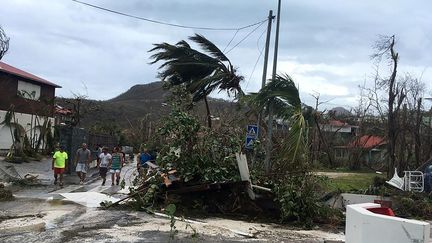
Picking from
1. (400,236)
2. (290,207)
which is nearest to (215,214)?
(290,207)

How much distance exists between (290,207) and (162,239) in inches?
172

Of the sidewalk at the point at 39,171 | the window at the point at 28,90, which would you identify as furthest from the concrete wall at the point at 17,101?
the sidewalk at the point at 39,171

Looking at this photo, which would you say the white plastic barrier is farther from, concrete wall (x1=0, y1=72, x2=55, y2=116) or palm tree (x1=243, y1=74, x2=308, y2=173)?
concrete wall (x1=0, y1=72, x2=55, y2=116)

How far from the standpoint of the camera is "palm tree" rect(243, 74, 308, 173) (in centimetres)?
1370

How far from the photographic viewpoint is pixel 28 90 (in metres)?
39.5

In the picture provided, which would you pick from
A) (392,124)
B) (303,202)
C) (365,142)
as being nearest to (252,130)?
(303,202)

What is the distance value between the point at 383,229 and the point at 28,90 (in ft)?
122

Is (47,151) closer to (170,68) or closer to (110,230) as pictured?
(170,68)

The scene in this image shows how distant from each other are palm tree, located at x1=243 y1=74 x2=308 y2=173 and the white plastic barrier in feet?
21.4

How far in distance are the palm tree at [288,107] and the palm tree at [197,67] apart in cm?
214

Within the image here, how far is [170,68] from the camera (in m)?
17.7

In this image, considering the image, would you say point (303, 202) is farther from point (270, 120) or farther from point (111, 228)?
point (111, 228)

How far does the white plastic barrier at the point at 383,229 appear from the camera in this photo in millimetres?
6062

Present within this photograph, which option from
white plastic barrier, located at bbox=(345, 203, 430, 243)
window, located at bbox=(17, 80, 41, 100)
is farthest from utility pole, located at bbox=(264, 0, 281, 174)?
window, located at bbox=(17, 80, 41, 100)
